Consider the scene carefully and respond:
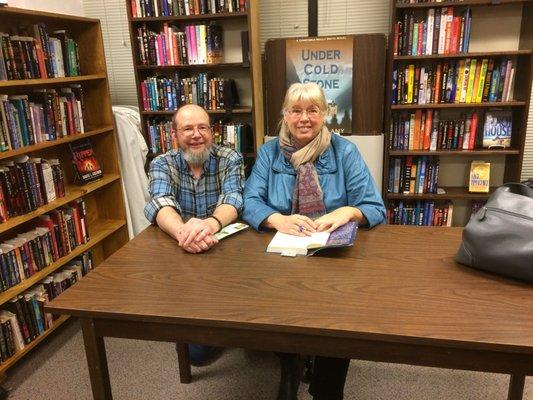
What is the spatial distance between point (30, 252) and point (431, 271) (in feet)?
6.34

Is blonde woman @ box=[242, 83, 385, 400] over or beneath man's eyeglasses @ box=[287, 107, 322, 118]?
beneath

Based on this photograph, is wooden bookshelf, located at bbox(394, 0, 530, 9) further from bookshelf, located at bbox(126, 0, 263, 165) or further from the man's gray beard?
the man's gray beard

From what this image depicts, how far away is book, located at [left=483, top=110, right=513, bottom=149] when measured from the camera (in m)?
2.89

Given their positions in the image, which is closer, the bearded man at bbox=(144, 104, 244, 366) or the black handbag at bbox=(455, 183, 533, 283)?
A: the black handbag at bbox=(455, 183, 533, 283)

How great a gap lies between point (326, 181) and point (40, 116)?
5.13ft

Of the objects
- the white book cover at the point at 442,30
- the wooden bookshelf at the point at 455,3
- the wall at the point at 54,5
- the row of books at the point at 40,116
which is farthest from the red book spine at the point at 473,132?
the wall at the point at 54,5

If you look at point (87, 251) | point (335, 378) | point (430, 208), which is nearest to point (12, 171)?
point (87, 251)

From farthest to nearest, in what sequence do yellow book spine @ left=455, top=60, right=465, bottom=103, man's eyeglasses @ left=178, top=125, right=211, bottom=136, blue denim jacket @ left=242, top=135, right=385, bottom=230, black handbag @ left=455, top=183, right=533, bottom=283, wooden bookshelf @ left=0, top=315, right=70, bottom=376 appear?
yellow book spine @ left=455, top=60, right=465, bottom=103 → wooden bookshelf @ left=0, top=315, right=70, bottom=376 → man's eyeglasses @ left=178, top=125, right=211, bottom=136 → blue denim jacket @ left=242, top=135, right=385, bottom=230 → black handbag @ left=455, top=183, right=533, bottom=283

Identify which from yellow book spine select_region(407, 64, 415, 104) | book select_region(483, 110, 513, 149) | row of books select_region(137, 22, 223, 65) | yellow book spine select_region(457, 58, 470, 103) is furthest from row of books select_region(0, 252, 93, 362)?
book select_region(483, 110, 513, 149)

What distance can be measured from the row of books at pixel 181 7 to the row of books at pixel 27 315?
1.73 m

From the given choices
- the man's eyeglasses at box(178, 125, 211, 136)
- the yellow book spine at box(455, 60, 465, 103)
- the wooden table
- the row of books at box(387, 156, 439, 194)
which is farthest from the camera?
the row of books at box(387, 156, 439, 194)

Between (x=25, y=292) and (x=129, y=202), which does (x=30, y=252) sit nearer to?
(x=25, y=292)

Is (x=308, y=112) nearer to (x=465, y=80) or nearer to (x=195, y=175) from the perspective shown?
(x=195, y=175)

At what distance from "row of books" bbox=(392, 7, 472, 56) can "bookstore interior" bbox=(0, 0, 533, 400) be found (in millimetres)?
12
